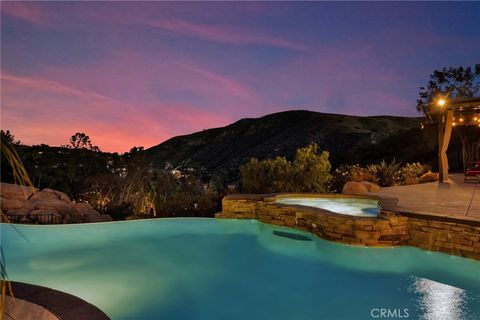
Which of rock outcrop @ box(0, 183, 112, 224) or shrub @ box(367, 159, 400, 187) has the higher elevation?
shrub @ box(367, 159, 400, 187)

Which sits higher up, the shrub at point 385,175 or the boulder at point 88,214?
the shrub at point 385,175

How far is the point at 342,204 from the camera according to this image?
9492mm

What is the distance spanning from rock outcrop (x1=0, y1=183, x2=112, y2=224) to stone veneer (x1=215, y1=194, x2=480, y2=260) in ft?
18.6

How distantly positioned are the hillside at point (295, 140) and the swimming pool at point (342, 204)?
2410cm

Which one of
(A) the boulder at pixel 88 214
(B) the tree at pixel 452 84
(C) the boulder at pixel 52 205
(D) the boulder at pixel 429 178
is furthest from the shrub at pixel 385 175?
(C) the boulder at pixel 52 205

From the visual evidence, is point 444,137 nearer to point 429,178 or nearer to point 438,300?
point 429,178

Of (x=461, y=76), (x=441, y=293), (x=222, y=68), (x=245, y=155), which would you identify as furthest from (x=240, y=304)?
(x=245, y=155)

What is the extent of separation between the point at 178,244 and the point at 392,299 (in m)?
4.75

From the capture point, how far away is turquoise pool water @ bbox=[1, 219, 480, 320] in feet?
14.9

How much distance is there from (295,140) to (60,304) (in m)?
51.6

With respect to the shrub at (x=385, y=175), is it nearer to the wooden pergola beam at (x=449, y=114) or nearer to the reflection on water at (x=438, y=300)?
the wooden pergola beam at (x=449, y=114)

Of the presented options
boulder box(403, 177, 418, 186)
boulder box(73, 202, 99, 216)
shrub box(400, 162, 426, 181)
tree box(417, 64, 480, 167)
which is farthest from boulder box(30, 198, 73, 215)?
tree box(417, 64, 480, 167)

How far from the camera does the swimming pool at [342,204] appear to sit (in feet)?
28.5

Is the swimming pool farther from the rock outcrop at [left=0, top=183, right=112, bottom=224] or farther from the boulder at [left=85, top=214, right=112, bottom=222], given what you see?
the rock outcrop at [left=0, top=183, right=112, bottom=224]
